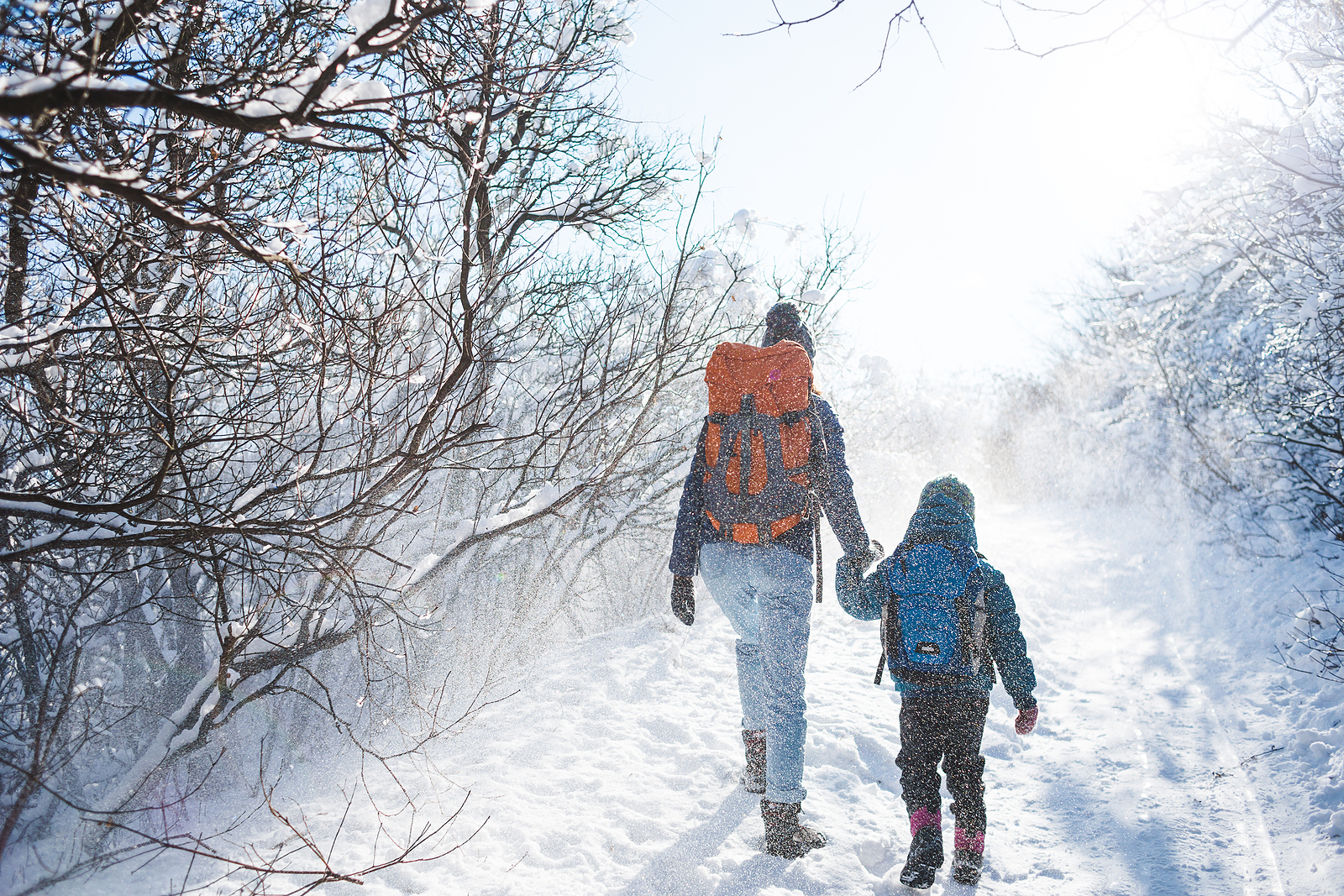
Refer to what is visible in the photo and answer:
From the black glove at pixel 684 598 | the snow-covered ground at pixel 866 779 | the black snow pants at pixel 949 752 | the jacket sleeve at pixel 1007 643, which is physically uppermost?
the black glove at pixel 684 598

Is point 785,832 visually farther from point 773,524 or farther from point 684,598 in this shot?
point 773,524

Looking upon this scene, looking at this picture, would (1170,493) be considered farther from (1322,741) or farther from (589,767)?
(589,767)

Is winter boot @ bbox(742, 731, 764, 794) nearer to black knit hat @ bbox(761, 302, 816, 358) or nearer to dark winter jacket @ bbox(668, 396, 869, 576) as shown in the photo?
dark winter jacket @ bbox(668, 396, 869, 576)

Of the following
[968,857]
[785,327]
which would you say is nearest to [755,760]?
[968,857]

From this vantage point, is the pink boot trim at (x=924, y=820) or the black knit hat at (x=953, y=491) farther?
the black knit hat at (x=953, y=491)

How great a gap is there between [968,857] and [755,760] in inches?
35.1

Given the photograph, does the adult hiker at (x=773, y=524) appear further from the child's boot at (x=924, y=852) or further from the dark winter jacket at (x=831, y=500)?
the child's boot at (x=924, y=852)

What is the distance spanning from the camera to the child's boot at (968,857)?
2482mm

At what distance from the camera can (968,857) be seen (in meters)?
2.50

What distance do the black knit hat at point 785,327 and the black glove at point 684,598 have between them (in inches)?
42.8

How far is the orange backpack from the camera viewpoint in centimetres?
259

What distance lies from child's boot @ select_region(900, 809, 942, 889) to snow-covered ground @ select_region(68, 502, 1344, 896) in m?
0.06

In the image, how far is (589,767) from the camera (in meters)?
3.36

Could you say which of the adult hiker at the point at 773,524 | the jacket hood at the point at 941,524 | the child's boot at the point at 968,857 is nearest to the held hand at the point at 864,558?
the adult hiker at the point at 773,524
